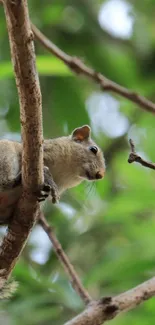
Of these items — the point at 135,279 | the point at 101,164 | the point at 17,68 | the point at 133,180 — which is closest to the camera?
the point at 17,68

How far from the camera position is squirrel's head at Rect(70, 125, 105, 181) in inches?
103

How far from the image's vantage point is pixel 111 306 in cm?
189

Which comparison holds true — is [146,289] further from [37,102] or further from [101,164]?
[101,164]

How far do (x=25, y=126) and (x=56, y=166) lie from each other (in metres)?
0.67

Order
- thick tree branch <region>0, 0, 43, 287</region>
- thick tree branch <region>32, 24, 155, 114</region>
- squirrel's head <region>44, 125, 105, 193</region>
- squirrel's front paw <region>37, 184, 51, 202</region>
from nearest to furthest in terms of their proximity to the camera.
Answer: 1. thick tree branch <region>0, 0, 43, 287</region>
2. squirrel's front paw <region>37, 184, 51, 202</region>
3. thick tree branch <region>32, 24, 155, 114</region>
4. squirrel's head <region>44, 125, 105, 193</region>

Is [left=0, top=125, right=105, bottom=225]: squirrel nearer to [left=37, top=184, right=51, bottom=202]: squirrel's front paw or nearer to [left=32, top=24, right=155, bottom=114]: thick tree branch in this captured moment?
[left=37, top=184, right=51, bottom=202]: squirrel's front paw

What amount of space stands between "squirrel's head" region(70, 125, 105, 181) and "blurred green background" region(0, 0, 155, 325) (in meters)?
0.22

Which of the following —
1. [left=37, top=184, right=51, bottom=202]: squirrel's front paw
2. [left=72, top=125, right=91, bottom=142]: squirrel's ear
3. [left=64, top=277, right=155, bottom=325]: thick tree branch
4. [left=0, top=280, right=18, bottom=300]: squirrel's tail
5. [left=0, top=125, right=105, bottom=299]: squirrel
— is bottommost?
[left=64, top=277, right=155, bottom=325]: thick tree branch

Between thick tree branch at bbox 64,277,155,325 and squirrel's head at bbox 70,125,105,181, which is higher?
squirrel's head at bbox 70,125,105,181

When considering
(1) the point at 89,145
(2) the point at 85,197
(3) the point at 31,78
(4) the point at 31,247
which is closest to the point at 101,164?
(1) the point at 89,145

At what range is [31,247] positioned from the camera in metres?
3.90

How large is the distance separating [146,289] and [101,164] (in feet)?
2.65

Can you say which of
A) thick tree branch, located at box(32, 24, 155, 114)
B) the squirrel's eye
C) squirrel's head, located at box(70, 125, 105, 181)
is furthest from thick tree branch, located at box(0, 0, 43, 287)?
the squirrel's eye

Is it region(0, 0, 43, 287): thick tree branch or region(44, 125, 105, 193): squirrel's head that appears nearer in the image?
region(0, 0, 43, 287): thick tree branch
